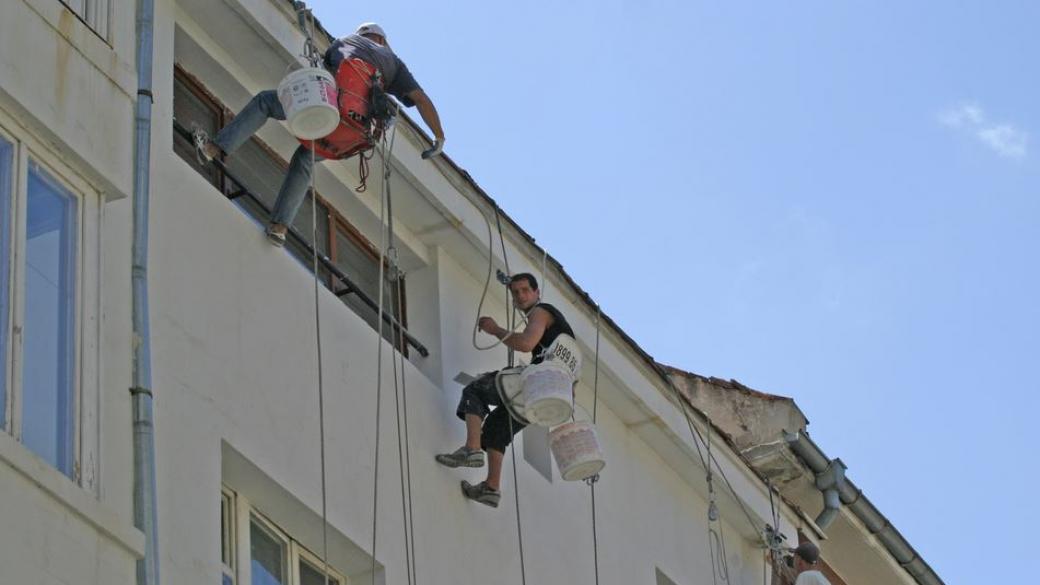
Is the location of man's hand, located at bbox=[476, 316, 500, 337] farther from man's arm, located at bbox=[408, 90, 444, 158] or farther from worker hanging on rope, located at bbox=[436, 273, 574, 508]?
man's arm, located at bbox=[408, 90, 444, 158]

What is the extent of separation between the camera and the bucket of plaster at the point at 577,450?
14.4 m

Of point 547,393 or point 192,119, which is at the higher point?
point 192,119

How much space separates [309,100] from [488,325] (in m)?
2.50

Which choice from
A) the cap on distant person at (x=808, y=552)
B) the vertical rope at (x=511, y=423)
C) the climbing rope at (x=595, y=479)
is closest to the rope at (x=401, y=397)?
the vertical rope at (x=511, y=423)

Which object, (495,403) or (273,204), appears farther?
(495,403)

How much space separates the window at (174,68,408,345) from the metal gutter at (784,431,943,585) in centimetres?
534

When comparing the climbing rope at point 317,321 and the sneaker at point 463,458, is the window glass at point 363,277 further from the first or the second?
the sneaker at point 463,458

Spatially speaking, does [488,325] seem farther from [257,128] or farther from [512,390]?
[257,128]

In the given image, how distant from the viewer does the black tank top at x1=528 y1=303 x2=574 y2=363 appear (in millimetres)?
14539

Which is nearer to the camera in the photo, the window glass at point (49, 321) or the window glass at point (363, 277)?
the window glass at point (49, 321)

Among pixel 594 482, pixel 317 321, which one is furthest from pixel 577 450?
pixel 317 321

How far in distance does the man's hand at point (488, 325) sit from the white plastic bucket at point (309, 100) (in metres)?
2.25

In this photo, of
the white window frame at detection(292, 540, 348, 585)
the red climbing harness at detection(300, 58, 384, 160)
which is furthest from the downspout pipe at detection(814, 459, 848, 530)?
the white window frame at detection(292, 540, 348, 585)

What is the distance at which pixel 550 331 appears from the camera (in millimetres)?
14594
